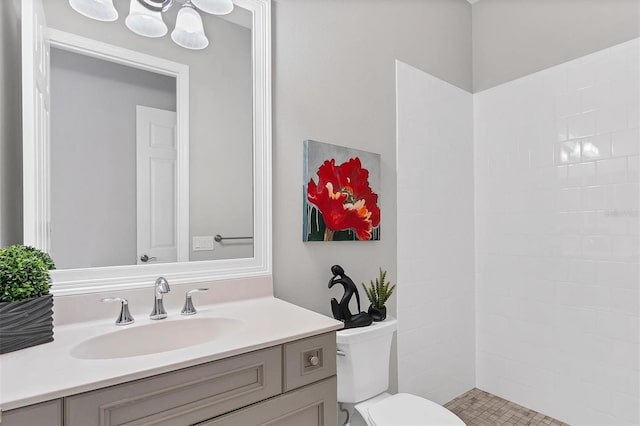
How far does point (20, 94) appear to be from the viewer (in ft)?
3.60

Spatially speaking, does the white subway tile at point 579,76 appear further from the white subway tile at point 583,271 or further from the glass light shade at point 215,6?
the glass light shade at point 215,6

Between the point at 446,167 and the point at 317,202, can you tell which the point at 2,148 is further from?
the point at 446,167

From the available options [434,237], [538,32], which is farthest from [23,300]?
[538,32]

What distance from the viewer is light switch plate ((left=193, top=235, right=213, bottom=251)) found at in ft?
4.66

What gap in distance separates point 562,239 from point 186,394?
213cm

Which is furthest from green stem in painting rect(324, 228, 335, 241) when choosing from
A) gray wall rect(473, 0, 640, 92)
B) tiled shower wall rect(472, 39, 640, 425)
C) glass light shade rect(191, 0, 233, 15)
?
gray wall rect(473, 0, 640, 92)

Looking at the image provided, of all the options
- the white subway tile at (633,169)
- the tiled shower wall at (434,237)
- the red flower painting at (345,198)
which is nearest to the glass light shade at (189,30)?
the red flower painting at (345,198)

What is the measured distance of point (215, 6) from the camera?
4.83 feet

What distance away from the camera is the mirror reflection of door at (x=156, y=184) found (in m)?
1.31

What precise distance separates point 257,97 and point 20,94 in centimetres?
78

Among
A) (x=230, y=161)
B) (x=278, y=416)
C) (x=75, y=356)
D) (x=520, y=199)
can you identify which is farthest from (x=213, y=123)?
(x=520, y=199)

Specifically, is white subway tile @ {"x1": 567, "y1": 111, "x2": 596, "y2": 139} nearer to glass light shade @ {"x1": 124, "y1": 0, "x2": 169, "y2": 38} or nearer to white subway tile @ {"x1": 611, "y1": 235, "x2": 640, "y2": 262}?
white subway tile @ {"x1": 611, "y1": 235, "x2": 640, "y2": 262}

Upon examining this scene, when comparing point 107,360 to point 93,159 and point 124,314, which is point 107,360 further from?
point 93,159

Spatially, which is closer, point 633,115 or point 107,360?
point 107,360
